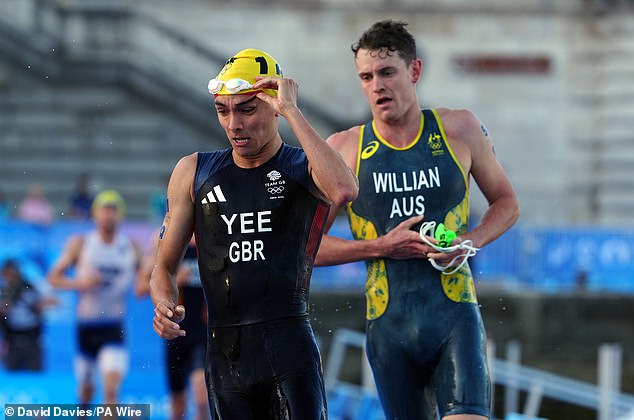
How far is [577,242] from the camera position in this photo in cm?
2089

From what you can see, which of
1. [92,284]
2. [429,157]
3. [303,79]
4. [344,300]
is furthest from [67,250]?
[303,79]

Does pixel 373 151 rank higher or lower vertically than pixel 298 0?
lower

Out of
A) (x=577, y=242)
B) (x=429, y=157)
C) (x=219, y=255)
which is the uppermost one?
(x=577, y=242)

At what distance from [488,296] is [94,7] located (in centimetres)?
1250

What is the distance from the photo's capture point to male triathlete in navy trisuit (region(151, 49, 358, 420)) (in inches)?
226

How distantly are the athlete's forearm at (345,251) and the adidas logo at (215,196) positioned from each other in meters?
1.32

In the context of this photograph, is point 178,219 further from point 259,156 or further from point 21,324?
point 21,324

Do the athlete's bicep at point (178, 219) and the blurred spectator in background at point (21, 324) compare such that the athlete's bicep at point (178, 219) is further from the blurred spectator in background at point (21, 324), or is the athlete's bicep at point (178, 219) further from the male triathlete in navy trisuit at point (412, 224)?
the blurred spectator in background at point (21, 324)

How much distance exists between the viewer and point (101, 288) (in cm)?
1316

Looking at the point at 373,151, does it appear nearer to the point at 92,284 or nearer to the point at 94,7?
the point at 92,284

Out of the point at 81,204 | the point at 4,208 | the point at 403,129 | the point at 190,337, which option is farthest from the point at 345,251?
the point at 4,208

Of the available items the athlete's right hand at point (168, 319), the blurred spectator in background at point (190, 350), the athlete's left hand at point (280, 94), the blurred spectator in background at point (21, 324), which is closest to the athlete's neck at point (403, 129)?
the athlete's left hand at point (280, 94)

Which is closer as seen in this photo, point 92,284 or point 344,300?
point 92,284

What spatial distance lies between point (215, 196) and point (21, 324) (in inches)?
383
